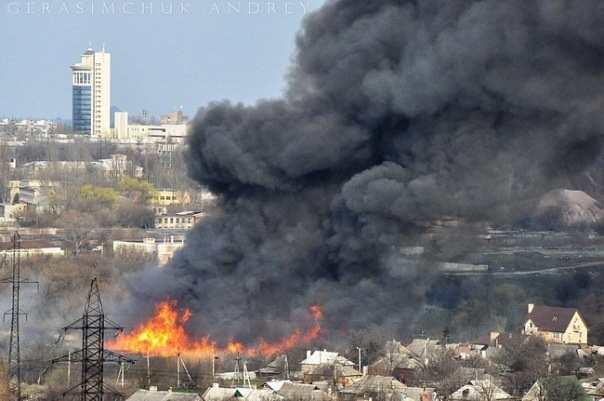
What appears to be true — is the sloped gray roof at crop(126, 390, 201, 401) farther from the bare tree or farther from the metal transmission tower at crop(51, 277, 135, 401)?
the bare tree

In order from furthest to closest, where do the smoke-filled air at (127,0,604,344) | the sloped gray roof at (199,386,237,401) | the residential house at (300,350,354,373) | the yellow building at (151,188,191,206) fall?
the yellow building at (151,188,191,206) → the smoke-filled air at (127,0,604,344) → the residential house at (300,350,354,373) → the sloped gray roof at (199,386,237,401)

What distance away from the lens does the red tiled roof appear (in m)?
57.4

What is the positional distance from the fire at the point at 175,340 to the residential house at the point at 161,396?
6275 millimetres

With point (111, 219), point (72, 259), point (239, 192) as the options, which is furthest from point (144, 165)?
point (239, 192)

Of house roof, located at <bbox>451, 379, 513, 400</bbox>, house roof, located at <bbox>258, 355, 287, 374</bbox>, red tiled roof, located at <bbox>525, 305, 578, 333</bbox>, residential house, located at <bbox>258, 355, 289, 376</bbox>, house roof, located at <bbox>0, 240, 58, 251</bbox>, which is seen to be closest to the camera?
house roof, located at <bbox>451, 379, 513, 400</bbox>

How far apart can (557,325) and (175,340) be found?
1107 centimetres

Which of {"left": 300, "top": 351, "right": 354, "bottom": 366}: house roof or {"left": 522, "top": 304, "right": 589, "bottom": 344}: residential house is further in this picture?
{"left": 522, "top": 304, "right": 589, "bottom": 344}: residential house

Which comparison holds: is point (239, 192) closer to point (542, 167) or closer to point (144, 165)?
point (542, 167)

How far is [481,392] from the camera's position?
150ft

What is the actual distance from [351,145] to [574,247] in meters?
22.8

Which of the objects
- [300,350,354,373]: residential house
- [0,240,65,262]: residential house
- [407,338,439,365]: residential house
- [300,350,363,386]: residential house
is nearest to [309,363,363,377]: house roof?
[300,350,363,386]: residential house

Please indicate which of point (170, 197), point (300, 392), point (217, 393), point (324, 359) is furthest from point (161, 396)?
point (170, 197)

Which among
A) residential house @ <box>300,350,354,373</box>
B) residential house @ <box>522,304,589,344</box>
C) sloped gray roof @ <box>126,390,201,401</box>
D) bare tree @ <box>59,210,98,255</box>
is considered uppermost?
bare tree @ <box>59,210,98,255</box>

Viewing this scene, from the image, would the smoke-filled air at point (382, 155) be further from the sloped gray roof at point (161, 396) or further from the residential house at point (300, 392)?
the sloped gray roof at point (161, 396)
